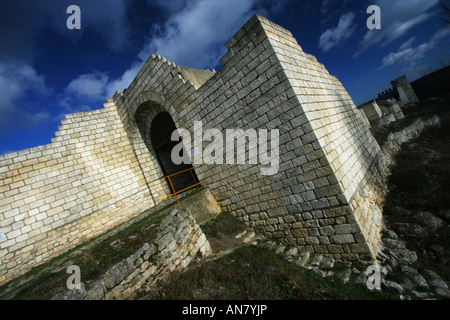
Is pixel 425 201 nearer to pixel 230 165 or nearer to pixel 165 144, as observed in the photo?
pixel 230 165

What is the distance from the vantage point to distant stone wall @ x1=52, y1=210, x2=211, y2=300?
124 inches

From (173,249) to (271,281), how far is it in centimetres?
223

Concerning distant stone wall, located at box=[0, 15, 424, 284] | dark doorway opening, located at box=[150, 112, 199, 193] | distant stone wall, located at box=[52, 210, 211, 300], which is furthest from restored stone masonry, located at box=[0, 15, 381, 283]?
distant stone wall, located at box=[52, 210, 211, 300]

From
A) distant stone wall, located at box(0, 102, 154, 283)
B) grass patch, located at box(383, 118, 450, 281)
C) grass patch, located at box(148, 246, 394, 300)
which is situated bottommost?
grass patch, located at box(383, 118, 450, 281)

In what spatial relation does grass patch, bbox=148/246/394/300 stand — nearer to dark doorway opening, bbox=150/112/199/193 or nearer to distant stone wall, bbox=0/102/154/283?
distant stone wall, bbox=0/102/154/283

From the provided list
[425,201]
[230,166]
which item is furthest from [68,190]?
[425,201]

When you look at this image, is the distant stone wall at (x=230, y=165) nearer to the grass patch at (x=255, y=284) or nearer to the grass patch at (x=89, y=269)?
the grass patch at (x=255, y=284)

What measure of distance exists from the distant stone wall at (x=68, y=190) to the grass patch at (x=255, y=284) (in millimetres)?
4975

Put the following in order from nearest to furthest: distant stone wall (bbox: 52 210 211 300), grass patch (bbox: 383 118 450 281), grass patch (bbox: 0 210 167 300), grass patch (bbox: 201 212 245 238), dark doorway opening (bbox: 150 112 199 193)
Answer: distant stone wall (bbox: 52 210 211 300) → grass patch (bbox: 0 210 167 300) → grass patch (bbox: 383 118 450 281) → grass patch (bbox: 201 212 245 238) → dark doorway opening (bbox: 150 112 199 193)

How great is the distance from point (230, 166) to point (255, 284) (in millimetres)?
3137

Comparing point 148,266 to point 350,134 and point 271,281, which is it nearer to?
point 271,281

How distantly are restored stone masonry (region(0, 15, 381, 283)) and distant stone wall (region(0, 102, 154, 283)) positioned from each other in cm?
3

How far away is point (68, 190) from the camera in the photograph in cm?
702
